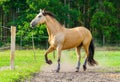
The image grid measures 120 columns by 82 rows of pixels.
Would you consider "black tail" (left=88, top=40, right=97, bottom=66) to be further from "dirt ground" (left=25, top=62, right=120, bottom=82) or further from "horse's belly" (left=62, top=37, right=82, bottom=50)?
"dirt ground" (left=25, top=62, right=120, bottom=82)

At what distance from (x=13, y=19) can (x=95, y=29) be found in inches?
505

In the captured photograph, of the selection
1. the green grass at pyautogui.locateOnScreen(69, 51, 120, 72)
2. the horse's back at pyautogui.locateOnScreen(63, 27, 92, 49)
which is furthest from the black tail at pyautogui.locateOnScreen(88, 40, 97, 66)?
the green grass at pyautogui.locateOnScreen(69, 51, 120, 72)

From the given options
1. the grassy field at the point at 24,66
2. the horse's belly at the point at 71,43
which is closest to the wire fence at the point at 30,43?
the grassy field at the point at 24,66

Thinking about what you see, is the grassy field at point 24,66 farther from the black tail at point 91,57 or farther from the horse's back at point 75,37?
the horse's back at point 75,37

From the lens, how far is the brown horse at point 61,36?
17.3 meters

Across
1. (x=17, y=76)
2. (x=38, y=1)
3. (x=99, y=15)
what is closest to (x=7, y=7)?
(x=38, y=1)

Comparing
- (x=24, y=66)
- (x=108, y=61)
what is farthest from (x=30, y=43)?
(x=24, y=66)

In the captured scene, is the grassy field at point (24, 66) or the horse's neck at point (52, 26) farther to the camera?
the horse's neck at point (52, 26)

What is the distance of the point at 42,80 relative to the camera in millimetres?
13148

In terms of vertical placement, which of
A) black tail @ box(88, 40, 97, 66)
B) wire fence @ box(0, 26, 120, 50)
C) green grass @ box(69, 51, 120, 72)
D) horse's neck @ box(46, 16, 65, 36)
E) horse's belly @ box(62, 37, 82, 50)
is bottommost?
wire fence @ box(0, 26, 120, 50)

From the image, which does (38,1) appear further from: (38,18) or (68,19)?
(38,18)

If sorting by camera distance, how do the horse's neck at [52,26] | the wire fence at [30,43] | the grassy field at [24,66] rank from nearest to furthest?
1. the grassy field at [24,66]
2. the horse's neck at [52,26]
3. the wire fence at [30,43]

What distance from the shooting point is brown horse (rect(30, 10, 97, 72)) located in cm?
1733

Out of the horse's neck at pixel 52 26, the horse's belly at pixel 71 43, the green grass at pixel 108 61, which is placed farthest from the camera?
the green grass at pixel 108 61
